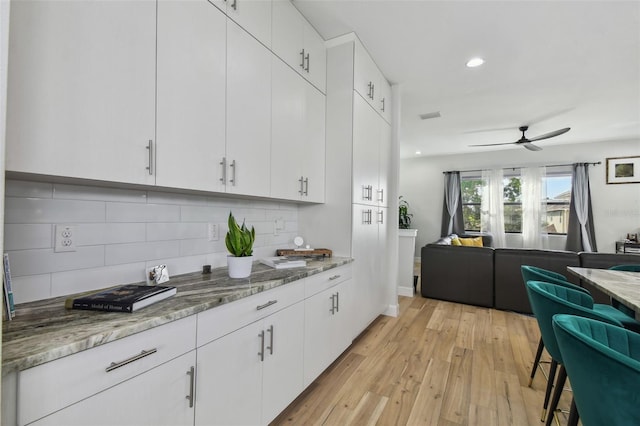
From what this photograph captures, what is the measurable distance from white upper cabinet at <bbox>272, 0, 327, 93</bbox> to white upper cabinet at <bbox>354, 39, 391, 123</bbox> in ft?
0.99

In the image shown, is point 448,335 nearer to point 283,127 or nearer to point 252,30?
point 283,127

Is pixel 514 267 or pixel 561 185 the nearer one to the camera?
pixel 514 267

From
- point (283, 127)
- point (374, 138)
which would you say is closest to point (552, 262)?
point (374, 138)

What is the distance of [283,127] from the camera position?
6.76 feet

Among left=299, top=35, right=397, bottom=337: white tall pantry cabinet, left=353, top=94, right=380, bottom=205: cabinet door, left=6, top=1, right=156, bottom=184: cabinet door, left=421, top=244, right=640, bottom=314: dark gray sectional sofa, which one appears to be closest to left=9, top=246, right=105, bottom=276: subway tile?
left=6, top=1, right=156, bottom=184: cabinet door

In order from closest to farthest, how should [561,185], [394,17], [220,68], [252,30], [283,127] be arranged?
[220,68], [252,30], [283,127], [394,17], [561,185]

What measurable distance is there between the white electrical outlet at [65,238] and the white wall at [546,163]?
733 centimetres

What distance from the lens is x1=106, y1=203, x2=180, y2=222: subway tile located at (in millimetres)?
1366

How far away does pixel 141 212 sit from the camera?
1.48 meters

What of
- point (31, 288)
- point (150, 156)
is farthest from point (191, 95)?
point (31, 288)

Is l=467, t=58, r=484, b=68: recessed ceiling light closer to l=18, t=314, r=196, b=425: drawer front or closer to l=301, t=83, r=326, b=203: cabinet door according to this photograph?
l=301, t=83, r=326, b=203: cabinet door

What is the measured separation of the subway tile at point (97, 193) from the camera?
1.21m

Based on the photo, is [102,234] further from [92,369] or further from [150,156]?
[92,369]

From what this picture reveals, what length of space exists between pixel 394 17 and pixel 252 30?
1.23 meters
